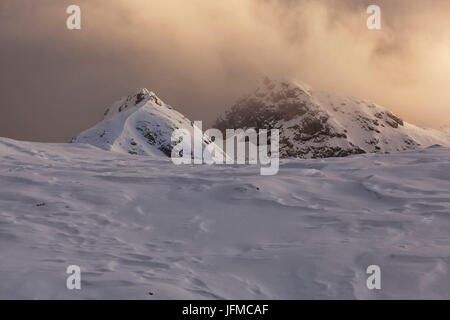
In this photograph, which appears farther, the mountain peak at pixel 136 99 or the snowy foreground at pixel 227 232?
the mountain peak at pixel 136 99

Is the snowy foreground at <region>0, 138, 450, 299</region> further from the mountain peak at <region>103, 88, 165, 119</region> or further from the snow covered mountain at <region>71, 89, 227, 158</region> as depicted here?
the mountain peak at <region>103, 88, 165, 119</region>

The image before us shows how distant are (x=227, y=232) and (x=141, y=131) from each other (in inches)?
3772

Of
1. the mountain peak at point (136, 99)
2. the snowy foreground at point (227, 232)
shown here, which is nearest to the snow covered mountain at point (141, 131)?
the mountain peak at point (136, 99)

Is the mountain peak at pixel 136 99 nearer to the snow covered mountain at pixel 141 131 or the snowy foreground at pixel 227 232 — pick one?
the snow covered mountain at pixel 141 131

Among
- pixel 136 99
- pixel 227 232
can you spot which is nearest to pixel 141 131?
pixel 136 99

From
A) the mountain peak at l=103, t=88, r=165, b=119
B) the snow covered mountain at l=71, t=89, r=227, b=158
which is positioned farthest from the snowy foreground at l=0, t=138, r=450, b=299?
the mountain peak at l=103, t=88, r=165, b=119

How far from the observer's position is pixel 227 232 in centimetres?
925

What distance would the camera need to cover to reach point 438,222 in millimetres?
9227

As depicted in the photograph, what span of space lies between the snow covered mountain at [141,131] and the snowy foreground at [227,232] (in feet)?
253

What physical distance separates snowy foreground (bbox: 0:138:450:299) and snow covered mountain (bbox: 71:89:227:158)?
77.3 m

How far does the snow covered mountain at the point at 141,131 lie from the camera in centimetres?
9500

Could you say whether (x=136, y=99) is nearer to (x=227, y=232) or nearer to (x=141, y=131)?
(x=141, y=131)
